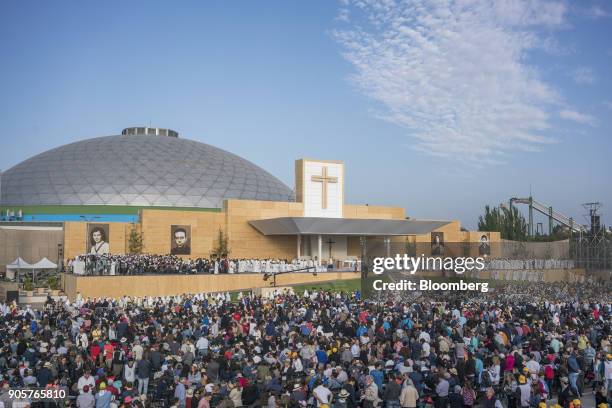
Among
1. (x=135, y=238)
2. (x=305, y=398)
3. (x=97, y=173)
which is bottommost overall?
(x=305, y=398)

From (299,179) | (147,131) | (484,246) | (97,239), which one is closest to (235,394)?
(97,239)

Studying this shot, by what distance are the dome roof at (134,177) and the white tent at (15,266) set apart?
14.5 m

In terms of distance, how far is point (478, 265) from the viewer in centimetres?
3155

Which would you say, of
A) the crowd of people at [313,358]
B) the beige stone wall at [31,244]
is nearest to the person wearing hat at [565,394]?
the crowd of people at [313,358]

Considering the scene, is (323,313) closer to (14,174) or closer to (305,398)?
(305,398)

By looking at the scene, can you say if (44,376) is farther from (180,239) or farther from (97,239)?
(180,239)

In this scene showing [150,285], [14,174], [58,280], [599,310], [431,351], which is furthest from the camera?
[14,174]

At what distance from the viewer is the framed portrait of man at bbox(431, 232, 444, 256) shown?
5052 centimetres

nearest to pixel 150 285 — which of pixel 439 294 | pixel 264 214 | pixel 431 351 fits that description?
pixel 264 214

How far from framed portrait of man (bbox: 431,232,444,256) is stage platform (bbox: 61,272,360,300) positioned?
14.5m

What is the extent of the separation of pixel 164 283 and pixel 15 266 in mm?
9607

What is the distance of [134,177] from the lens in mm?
55219

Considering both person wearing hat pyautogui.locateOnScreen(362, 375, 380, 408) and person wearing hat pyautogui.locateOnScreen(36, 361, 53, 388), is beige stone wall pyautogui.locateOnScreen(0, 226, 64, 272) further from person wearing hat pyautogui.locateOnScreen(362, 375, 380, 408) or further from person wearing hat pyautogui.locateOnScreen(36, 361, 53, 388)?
person wearing hat pyautogui.locateOnScreen(362, 375, 380, 408)

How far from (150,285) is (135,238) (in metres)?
7.94
